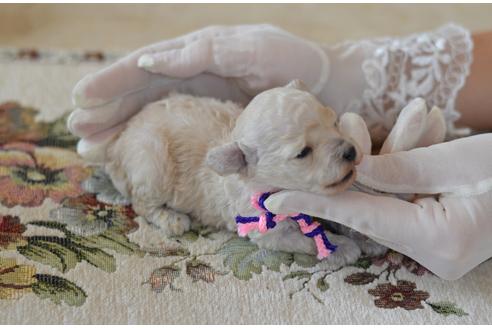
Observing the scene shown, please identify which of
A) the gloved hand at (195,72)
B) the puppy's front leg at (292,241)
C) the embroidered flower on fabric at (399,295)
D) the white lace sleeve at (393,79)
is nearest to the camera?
the embroidered flower on fabric at (399,295)

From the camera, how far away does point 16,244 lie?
1.47m

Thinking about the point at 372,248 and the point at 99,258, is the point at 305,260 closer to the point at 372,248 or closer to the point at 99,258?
the point at 372,248

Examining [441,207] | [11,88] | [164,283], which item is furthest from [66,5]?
[441,207]

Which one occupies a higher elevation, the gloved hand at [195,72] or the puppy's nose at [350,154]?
the gloved hand at [195,72]

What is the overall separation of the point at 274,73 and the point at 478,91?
55 cm

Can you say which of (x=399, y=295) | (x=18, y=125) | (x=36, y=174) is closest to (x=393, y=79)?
(x=399, y=295)

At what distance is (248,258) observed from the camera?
147 cm

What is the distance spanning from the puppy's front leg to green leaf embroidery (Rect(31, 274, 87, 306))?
1.31 feet

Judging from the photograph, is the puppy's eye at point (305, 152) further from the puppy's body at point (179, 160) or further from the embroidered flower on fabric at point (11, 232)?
the embroidered flower on fabric at point (11, 232)

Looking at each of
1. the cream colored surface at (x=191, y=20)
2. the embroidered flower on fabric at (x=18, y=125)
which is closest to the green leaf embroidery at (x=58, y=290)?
the embroidered flower on fabric at (x=18, y=125)

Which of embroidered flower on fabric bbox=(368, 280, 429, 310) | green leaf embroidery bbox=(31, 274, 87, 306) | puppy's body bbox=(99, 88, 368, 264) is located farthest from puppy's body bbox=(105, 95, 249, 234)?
embroidered flower on fabric bbox=(368, 280, 429, 310)

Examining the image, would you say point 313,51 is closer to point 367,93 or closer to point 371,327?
point 367,93

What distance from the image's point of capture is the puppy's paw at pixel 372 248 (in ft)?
4.87

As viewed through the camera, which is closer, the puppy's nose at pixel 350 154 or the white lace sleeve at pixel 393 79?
the puppy's nose at pixel 350 154
